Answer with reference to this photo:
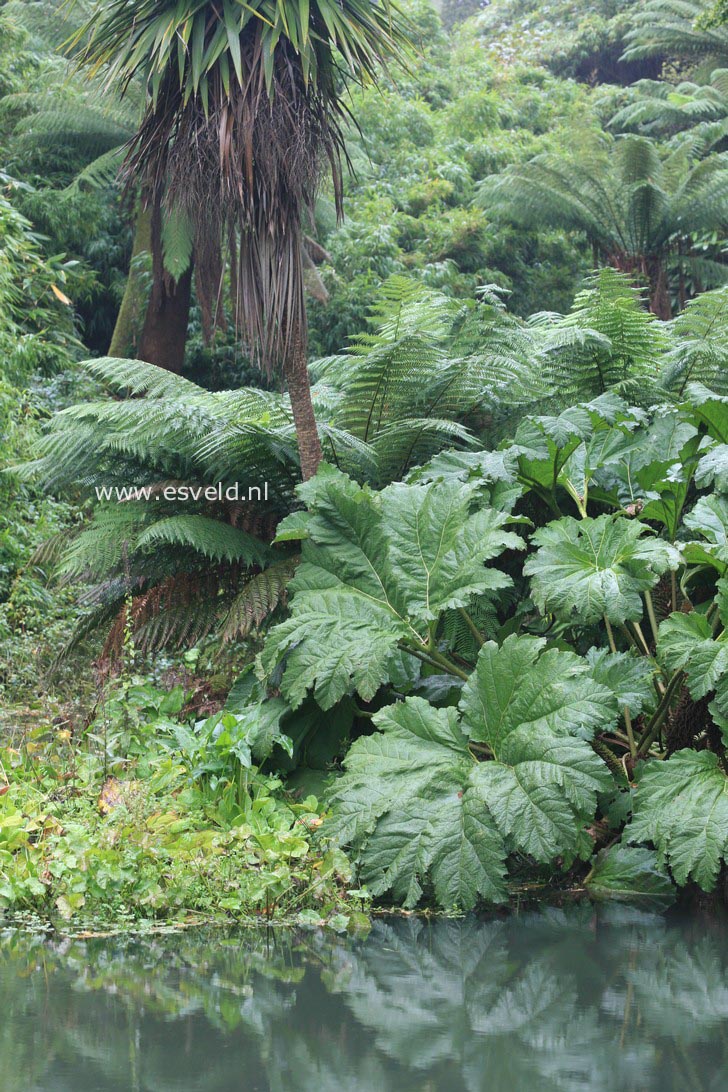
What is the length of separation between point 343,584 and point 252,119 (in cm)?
163

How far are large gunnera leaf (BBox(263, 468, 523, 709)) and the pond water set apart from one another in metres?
0.76

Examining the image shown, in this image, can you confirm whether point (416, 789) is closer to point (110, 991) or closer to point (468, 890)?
point (468, 890)

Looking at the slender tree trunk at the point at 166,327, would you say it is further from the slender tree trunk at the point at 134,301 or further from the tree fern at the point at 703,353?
the tree fern at the point at 703,353

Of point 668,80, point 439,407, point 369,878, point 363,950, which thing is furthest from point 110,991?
point 668,80

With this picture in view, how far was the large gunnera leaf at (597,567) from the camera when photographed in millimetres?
2934

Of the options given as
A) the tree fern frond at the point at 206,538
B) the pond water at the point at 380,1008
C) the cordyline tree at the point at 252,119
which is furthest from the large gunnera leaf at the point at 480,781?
the cordyline tree at the point at 252,119

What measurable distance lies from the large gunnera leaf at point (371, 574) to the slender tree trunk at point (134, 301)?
24.5 feet

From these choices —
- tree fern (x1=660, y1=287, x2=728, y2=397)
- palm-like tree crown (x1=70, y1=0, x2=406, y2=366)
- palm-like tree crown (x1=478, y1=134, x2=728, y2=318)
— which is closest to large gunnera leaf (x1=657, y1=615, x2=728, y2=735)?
tree fern (x1=660, y1=287, x2=728, y2=397)

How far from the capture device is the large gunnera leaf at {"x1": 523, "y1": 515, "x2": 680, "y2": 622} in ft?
9.62

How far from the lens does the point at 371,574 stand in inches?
134

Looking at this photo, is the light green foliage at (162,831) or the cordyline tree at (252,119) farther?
the cordyline tree at (252,119)

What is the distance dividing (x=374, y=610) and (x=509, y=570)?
77 centimetres

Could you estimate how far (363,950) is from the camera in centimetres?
249

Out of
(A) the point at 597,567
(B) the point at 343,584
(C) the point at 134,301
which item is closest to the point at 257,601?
(B) the point at 343,584
